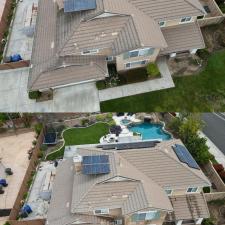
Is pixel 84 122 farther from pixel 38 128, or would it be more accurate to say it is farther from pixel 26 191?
pixel 26 191

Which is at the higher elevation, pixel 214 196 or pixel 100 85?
pixel 100 85

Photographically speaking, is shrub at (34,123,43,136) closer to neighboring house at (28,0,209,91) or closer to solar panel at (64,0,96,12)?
neighboring house at (28,0,209,91)

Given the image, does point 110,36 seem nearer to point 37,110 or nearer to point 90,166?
point 37,110

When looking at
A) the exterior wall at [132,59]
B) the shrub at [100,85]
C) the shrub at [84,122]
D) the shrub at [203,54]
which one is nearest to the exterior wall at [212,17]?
the shrub at [203,54]

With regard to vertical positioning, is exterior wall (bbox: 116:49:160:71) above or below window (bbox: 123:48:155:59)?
below

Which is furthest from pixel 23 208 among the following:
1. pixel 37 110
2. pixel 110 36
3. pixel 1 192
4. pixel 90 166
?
pixel 110 36

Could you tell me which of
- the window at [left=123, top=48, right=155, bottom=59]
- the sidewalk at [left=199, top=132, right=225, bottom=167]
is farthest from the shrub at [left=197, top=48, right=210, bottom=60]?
the sidewalk at [left=199, top=132, right=225, bottom=167]

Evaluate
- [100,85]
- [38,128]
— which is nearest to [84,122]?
[100,85]
